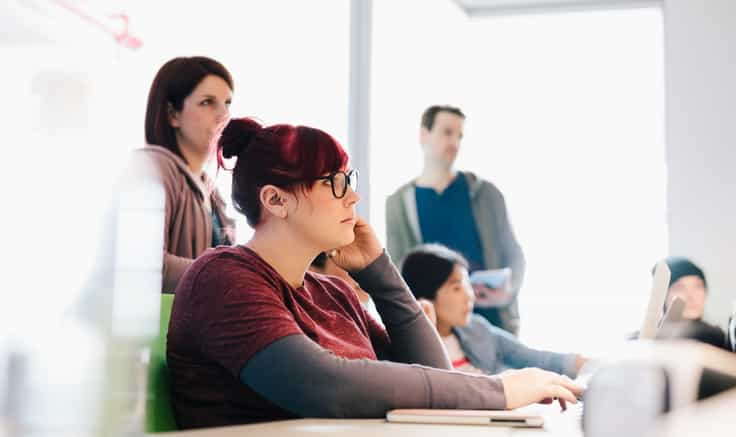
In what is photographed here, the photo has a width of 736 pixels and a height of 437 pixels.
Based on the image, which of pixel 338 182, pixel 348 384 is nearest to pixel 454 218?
pixel 338 182

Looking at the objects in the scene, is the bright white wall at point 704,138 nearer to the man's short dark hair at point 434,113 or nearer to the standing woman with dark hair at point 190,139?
the man's short dark hair at point 434,113

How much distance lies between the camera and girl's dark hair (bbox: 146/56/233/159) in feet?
7.79

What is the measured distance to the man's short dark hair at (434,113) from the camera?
423 centimetres

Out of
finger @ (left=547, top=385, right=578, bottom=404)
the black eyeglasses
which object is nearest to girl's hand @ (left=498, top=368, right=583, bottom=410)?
finger @ (left=547, top=385, right=578, bottom=404)

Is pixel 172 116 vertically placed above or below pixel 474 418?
above

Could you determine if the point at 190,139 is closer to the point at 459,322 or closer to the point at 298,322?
the point at 298,322

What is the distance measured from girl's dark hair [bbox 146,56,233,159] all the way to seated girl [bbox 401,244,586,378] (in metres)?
1.31

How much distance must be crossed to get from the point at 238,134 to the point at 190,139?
955 mm

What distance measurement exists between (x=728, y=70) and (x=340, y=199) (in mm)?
4134

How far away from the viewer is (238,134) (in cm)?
149

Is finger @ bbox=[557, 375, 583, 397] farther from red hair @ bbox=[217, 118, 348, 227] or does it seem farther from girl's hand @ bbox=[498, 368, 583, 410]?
red hair @ bbox=[217, 118, 348, 227]

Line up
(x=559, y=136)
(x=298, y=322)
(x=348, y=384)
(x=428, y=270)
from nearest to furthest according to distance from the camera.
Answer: (x=348, y=384), (x=298, y=322), (x=428, y=270), (x=559, y=136)

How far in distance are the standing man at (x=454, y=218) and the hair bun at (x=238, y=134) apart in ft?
8.45

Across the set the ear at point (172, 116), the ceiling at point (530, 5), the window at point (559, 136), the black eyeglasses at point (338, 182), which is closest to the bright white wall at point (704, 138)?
the window at point (559, 136)
